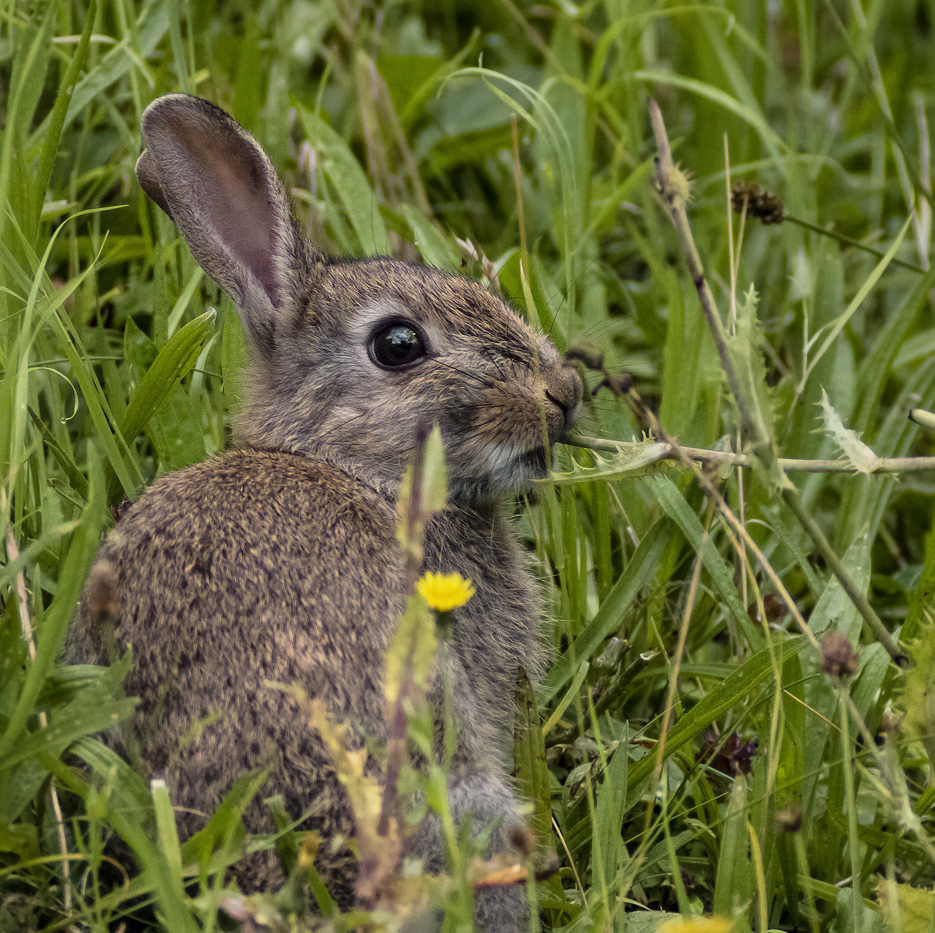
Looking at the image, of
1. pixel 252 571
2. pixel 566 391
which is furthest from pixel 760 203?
pixel 252 571

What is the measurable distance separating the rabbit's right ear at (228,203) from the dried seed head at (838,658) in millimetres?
2149

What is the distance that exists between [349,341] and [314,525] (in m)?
0.91

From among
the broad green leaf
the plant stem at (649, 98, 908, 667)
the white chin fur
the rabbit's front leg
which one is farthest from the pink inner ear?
the rabbit's front leg

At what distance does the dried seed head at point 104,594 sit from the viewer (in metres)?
2.49

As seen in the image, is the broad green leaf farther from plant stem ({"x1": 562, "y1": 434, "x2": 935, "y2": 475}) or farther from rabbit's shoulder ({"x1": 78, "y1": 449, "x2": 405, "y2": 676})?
plant stem ({"x1": 562, "y1": 434, "x2": 935, "y2": 475})

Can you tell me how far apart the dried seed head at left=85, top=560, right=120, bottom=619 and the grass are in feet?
0.38

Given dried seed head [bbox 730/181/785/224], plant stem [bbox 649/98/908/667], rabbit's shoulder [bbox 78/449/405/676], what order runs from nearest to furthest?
plant stem [bbox 649/98/908/667], rabbit's shoulder [bbox 78/449/405/676], dried seed head [bbox 730/181/785/224]

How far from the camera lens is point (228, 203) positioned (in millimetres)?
3803

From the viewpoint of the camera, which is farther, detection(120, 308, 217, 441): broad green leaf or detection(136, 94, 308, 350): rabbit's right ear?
detection(136, 94, 308, 350): rabbit's right ear

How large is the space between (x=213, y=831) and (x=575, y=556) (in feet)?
5.33

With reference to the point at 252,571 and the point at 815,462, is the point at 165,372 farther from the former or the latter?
the point at 815,462

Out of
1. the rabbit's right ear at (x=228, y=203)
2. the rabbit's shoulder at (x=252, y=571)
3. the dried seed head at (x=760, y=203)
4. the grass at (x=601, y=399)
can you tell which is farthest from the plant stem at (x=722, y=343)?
the dried seed head at (x=760, y=203)

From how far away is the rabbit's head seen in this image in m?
3.43

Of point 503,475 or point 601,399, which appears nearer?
point 503,475
